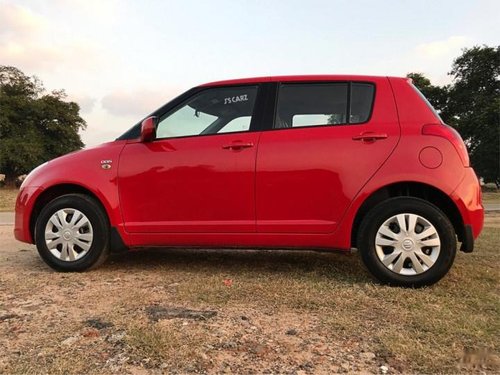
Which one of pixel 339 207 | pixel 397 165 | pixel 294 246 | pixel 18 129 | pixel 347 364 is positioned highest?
pixel 18 129

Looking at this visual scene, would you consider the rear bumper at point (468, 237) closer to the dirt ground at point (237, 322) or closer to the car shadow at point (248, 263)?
the dirt ground at point (237, 322)

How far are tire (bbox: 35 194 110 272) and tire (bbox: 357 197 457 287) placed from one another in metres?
2.31

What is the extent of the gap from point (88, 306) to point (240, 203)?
1.45 meters

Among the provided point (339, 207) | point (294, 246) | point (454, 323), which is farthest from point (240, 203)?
point (454, 323)

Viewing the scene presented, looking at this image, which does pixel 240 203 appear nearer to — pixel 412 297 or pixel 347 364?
pixel 412 297

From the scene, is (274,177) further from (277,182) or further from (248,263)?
(248,263)

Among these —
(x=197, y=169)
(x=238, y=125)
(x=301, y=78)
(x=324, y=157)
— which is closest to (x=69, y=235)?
(x=197, y=169)

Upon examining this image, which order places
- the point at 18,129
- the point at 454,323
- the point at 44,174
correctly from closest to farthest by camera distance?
the point at 454,323 < the point at 44,174 < the point at 18,129

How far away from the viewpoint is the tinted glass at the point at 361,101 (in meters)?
4.02

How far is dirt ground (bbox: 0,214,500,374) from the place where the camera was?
2.41 m

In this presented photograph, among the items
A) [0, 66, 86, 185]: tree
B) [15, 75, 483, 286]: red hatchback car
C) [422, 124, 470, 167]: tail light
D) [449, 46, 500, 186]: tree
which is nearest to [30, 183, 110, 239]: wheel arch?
[15, 75, 483, 286]: red hatchback car

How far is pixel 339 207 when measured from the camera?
3.91m

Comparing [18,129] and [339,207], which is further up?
[18,129]

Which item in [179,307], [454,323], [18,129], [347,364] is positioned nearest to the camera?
[347,364]
